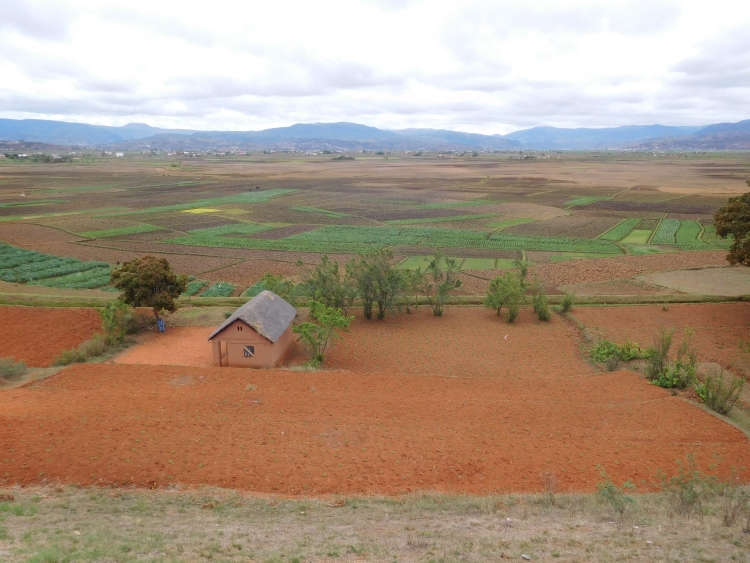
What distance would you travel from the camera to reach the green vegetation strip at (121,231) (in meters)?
53.2

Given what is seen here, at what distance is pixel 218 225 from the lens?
6003 cm

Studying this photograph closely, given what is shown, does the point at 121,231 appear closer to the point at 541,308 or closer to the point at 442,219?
the point at 442,219

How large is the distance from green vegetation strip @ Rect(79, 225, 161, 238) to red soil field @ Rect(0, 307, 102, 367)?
27.9 m

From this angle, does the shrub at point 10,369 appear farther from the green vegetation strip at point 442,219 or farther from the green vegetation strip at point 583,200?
the green vegetation strip at point 583,200

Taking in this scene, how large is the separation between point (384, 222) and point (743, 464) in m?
50.4

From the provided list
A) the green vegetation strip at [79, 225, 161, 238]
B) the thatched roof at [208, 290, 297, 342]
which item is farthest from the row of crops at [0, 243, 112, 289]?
the thatched roof at [208, 290, 297, 342]

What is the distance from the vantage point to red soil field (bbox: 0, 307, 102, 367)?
22859mm

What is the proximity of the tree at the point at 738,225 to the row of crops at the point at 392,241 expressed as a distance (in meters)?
18.6

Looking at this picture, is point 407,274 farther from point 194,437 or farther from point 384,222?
point 384,222

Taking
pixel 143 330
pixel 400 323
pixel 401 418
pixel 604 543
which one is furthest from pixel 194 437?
pixel 400 323

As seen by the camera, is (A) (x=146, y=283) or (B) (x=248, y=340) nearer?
(B) (x=248, y=340)

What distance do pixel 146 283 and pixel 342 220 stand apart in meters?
40.1

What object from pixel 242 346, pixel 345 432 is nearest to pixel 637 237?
pixel 242 346

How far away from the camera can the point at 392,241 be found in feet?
168
